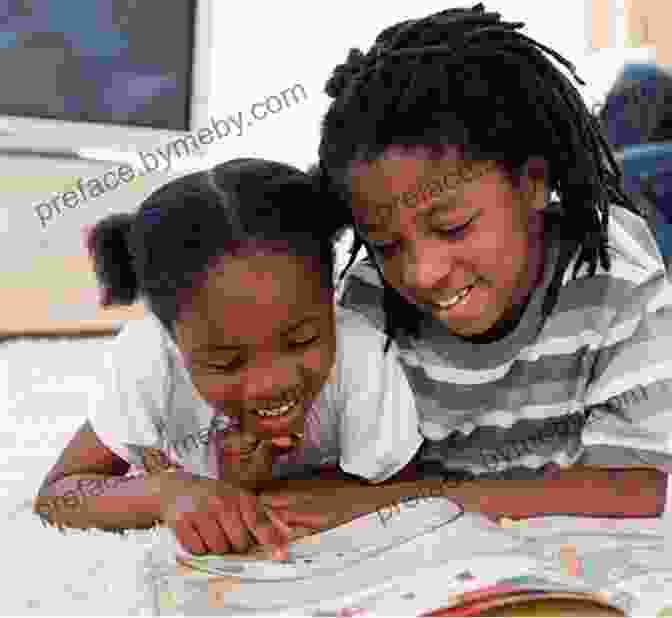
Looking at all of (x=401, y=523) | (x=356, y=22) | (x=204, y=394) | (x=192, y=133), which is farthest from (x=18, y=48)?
(x=401, y=523)

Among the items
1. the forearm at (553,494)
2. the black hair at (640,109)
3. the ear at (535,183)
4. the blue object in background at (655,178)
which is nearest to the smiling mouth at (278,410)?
the forearm at (553,494)

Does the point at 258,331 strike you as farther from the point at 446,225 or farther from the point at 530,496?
the point at 530,496

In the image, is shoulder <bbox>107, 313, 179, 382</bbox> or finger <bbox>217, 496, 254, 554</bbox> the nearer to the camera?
finger <bbox>217, 496, 254, 554</bbox>

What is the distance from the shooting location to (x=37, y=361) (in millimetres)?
1754

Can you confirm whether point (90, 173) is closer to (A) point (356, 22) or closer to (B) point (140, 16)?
(B) point (140, 16)

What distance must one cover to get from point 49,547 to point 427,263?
15.4 inches

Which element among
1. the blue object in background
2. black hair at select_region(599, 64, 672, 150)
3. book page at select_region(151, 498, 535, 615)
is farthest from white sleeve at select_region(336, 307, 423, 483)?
black hair at select_region(599, 64, 672, 150)

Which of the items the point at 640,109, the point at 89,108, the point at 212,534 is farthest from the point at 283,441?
the point at 89,108

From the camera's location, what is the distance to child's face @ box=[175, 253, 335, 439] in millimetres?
721

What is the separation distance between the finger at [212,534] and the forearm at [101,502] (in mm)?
71

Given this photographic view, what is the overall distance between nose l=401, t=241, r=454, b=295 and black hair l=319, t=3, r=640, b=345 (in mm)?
78

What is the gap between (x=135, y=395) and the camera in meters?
0.85

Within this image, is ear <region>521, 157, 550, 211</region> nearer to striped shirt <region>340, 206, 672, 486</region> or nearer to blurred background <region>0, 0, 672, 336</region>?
striped shirt <region>340, 206, 672, 486</region>

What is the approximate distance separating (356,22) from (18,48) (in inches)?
40.0
